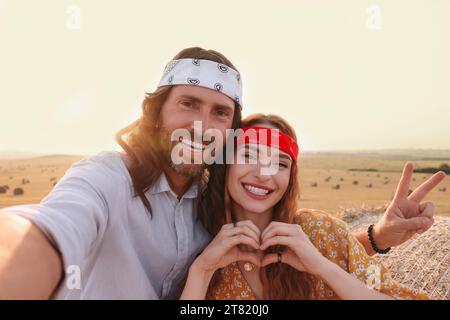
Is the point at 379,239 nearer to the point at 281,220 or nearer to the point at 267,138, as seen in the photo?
the point at 281,220

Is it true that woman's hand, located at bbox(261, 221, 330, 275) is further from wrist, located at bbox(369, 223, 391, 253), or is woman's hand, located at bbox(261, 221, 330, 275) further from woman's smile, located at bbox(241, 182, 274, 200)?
wrist, located at bbox(369, 223, 391, 253)

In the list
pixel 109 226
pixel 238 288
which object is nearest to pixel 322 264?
pixel 238 288

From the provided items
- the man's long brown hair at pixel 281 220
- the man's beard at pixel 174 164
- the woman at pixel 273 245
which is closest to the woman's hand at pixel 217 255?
the woman at pixel 273 245

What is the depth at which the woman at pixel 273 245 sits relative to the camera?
290 cm

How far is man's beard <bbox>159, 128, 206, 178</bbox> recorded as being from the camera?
3.35 m

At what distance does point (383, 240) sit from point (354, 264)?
1114 mm

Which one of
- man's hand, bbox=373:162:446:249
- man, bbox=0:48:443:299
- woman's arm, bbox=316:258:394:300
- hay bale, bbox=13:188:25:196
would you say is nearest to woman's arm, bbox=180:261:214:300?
man, bbox=0:48:443:299

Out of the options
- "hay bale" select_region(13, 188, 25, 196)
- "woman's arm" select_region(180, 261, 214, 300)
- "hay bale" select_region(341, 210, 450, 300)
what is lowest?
"hay bale" select_region(13, 188, 25, 196)

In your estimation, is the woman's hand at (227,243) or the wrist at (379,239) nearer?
the woman's hand at (227,243)

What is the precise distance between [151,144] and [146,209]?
64 centimetres

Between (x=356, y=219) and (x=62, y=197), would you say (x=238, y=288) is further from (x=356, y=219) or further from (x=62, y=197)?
(x=356, y=219)

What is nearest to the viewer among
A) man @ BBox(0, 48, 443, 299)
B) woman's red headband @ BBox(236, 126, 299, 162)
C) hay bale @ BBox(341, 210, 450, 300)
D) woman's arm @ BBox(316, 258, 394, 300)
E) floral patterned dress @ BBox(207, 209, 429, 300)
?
man @ BBox(0, 48, 443, 299)

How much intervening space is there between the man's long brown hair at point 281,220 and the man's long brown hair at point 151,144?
13cm

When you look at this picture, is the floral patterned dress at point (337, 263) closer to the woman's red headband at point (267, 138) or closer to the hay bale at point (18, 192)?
the woman's red headband at point (267, 138)
